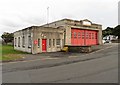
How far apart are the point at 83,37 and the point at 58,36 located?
7825mm

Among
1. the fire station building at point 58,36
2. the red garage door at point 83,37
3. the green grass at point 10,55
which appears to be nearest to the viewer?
the green grass at point 10,55

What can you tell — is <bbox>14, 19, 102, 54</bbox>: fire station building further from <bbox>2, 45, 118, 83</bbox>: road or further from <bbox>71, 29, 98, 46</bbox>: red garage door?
<bbox>2, 45, 118, 83</bbox>: road

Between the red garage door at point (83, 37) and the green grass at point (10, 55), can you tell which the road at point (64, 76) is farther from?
the red garage door at point (83, 37)

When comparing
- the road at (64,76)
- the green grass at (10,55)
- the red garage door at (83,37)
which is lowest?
the road at (64,76)

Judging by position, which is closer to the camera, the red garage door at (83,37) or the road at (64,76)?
the road at (64,76)

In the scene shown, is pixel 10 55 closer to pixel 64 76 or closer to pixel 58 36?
pixel 58 36

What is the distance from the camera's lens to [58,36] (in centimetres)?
3381

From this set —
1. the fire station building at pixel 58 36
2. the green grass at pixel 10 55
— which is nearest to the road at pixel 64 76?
the green grass at pixel 10 55

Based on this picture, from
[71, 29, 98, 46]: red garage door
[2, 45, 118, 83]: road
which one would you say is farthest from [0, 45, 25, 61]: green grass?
[71, 29, 98, 46]: red garage door

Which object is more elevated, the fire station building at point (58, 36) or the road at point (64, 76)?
the fire station building at point (58, 36)

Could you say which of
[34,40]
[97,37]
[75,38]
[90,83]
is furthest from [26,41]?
[90,83]

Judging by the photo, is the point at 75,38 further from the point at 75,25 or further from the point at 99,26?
the point at 99,26

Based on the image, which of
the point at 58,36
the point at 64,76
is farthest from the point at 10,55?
the point at 64,76

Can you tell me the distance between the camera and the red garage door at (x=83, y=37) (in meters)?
37.4
